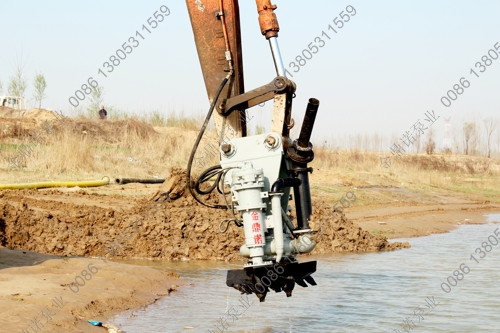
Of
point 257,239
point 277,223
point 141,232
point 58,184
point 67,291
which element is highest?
point 58,184

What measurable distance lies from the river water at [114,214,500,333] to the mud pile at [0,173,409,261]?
536 millimetres

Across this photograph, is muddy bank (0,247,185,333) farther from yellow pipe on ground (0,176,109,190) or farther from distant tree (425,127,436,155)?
distant tree (425,127,436,155)

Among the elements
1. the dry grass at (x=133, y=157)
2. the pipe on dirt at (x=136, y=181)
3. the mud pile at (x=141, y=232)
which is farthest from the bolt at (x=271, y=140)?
the pipe on dirt at (x=136, y=181)

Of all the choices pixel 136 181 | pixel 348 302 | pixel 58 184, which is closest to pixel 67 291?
pixel 348 302

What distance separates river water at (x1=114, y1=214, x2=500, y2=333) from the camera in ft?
21.6

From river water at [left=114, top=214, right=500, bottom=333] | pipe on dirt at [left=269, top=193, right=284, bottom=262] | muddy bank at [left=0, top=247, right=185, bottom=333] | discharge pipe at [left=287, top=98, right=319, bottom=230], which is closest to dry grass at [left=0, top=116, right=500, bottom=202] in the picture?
river water at [left=114, top=214, right=500, bottom=333]

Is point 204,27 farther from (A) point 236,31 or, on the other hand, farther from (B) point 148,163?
(B) point 148,163

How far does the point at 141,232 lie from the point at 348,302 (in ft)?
13.8

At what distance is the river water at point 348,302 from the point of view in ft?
21.6

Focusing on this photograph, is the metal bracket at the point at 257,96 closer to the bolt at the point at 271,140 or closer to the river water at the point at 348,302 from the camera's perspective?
the bolt at the point at 271,140

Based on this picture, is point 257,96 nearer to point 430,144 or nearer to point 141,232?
point 141,232

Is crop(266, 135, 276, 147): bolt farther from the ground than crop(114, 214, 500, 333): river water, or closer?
farther from the ground

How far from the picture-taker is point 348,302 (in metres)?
7.78

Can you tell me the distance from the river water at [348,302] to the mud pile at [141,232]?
54 centimetres
